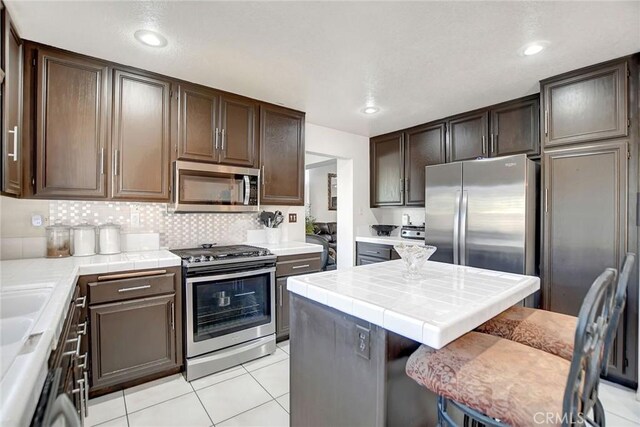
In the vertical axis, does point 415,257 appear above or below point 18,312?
above

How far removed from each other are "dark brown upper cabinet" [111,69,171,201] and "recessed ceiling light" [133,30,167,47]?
48 centimetres

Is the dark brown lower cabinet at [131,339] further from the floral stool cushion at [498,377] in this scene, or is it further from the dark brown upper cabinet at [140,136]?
the floral stool cushion at [498,377]

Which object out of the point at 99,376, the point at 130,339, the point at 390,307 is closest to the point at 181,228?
the point at 130,339

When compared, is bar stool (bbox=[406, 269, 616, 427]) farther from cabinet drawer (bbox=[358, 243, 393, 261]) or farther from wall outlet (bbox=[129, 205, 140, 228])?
cabinet drawer (bbox=[358, 243, 393, 261])

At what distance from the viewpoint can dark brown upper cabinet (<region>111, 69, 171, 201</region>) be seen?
7.64ft

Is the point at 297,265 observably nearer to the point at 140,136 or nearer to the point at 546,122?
the point at 140,136

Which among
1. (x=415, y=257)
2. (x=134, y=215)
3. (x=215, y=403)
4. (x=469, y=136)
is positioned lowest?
(x=215, y=403)

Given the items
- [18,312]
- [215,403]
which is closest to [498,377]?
[215,403]

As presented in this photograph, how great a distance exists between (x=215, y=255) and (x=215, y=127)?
1.15 m

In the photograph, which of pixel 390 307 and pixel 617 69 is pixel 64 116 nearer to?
pixel 390 307

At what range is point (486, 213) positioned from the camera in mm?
2746

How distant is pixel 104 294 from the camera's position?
2002 mm

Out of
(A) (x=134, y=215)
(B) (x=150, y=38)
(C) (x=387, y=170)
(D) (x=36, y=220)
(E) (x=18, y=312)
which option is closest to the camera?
Answer: (E) (x=18, y=312)

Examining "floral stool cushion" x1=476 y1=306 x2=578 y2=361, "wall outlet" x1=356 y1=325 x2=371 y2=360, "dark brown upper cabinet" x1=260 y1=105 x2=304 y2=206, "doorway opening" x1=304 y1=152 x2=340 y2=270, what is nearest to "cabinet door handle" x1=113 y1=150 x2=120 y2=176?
"dark brown upper cabinet" x1=260 y1=105 x2=304 y2=206
